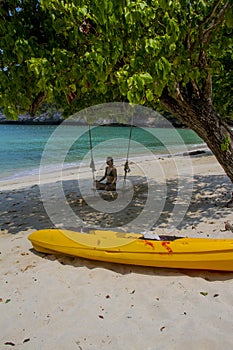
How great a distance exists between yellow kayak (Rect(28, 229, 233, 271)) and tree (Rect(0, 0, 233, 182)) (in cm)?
208

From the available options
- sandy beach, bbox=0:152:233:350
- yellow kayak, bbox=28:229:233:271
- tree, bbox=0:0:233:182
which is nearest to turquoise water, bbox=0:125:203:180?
tree, bbox=0:0:233:182

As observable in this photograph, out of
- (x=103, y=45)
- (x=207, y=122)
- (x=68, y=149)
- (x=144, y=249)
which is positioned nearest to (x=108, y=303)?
(x=144, y=249)

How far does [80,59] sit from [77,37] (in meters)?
0.28

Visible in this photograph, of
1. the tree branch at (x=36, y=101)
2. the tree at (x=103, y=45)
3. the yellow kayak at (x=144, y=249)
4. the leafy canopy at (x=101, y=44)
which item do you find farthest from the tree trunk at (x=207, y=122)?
the yellow kayak at (x=144, y=249)

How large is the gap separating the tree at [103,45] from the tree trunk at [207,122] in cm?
70

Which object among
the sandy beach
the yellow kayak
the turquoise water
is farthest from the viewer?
the turquoise water

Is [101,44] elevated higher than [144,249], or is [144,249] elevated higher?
[101,44]

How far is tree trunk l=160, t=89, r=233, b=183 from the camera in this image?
6.07 m

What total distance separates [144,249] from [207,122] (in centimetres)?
346

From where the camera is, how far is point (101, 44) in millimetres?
3650

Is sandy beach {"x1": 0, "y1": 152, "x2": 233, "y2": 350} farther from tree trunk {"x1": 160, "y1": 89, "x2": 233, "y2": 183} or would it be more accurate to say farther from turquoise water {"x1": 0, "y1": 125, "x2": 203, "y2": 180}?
turquoise water {"x1": 0, "y1": 125, "x2": 203, "y2": 180}

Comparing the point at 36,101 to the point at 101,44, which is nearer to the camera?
the point at 101,44

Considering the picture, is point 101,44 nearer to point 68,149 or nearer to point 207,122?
point 207,122

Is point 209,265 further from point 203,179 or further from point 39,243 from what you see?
point 203,179
